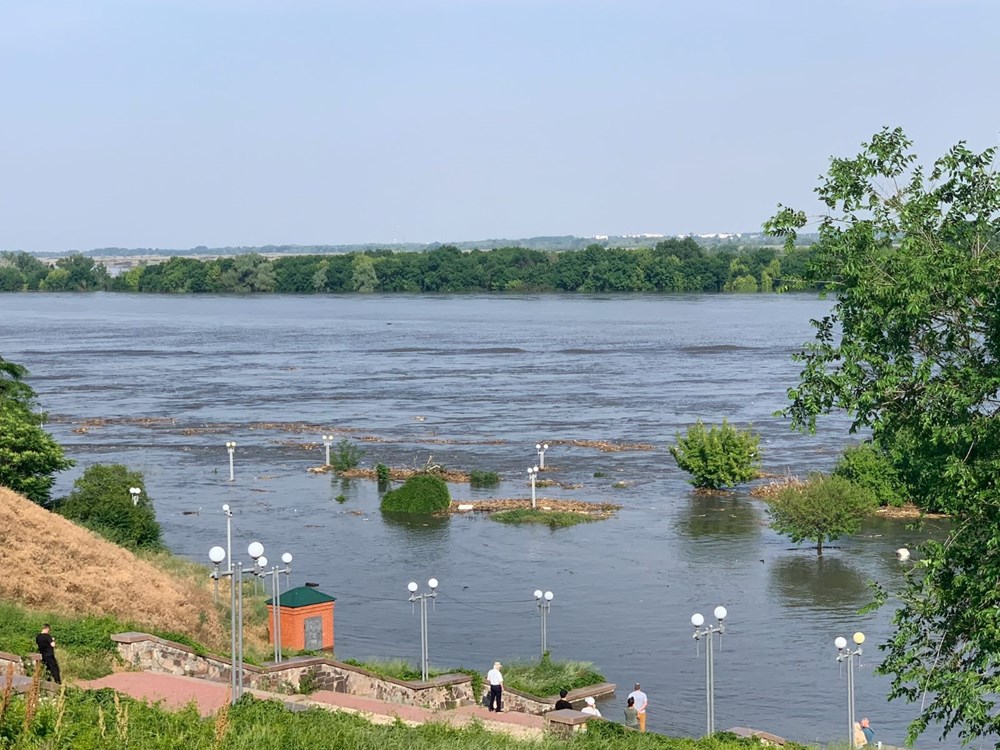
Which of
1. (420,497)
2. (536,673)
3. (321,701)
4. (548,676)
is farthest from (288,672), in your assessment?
(420,497)

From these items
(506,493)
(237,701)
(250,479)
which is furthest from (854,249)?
(250,479)

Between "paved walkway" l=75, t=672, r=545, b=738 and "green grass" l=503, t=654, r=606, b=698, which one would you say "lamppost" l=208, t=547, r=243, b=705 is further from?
"green grass" l=503, t=654, r=606, b=698

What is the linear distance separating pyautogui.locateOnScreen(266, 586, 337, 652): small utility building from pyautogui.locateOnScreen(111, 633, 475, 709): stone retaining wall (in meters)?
5.24

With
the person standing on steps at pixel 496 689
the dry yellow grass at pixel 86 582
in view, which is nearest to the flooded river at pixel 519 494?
the person standing on steps at pixel 496 689

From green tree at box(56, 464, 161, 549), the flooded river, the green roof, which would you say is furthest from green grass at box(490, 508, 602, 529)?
the green roof

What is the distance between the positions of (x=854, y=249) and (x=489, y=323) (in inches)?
4710

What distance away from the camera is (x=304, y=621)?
80.7ft

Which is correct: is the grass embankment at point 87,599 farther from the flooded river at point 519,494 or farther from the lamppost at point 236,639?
the flooded river at point 519,494

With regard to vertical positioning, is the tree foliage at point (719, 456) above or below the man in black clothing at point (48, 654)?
below

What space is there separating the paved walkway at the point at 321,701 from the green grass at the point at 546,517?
20109mm

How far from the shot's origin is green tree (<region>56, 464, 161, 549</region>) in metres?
32.0

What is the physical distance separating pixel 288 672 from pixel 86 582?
6.30 meters

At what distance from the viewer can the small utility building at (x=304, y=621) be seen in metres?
24.5

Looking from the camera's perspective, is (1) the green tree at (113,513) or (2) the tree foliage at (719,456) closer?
(1) the green tree at (113,513)
